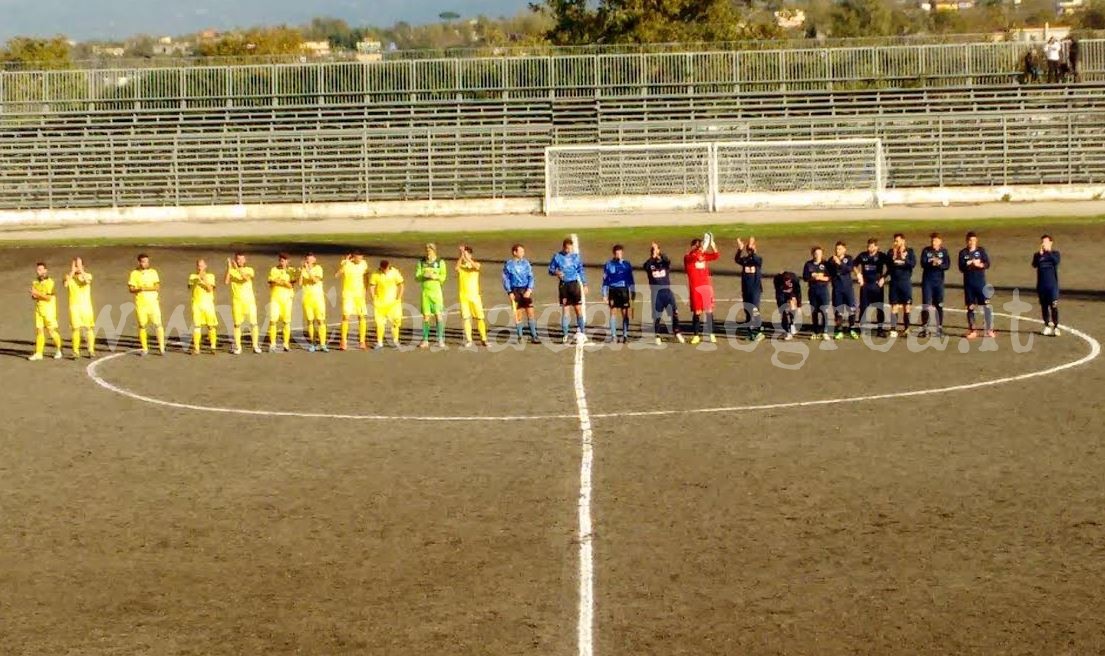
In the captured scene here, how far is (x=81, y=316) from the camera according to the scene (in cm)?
2917

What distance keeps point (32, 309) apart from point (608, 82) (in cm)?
3302

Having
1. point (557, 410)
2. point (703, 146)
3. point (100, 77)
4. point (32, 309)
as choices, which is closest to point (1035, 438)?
point (557, 410)

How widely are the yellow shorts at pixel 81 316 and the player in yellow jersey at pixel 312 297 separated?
396cm

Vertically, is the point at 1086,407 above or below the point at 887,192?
below

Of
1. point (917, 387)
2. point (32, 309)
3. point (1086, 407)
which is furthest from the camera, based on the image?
point (32, 309)

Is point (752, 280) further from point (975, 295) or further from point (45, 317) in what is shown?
point (45, 317)

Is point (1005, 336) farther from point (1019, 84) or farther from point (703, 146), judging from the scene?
point (1019, 84)

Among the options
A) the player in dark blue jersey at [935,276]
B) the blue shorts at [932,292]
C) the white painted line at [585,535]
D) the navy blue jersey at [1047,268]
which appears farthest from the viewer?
the blue shorts at [932,292]

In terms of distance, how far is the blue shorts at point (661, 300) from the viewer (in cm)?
2948

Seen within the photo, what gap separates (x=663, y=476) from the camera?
18719mm

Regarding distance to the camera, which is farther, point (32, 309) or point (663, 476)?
point (32, 309)

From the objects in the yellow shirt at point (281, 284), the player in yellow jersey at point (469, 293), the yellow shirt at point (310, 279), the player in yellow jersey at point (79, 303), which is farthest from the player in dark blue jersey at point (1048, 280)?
the player in yellow jersey at point (79, 303)

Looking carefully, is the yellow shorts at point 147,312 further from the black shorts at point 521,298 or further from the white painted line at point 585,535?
the white painted line at point 585,535

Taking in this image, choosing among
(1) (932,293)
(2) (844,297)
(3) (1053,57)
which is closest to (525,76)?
(3) (1053,57)
